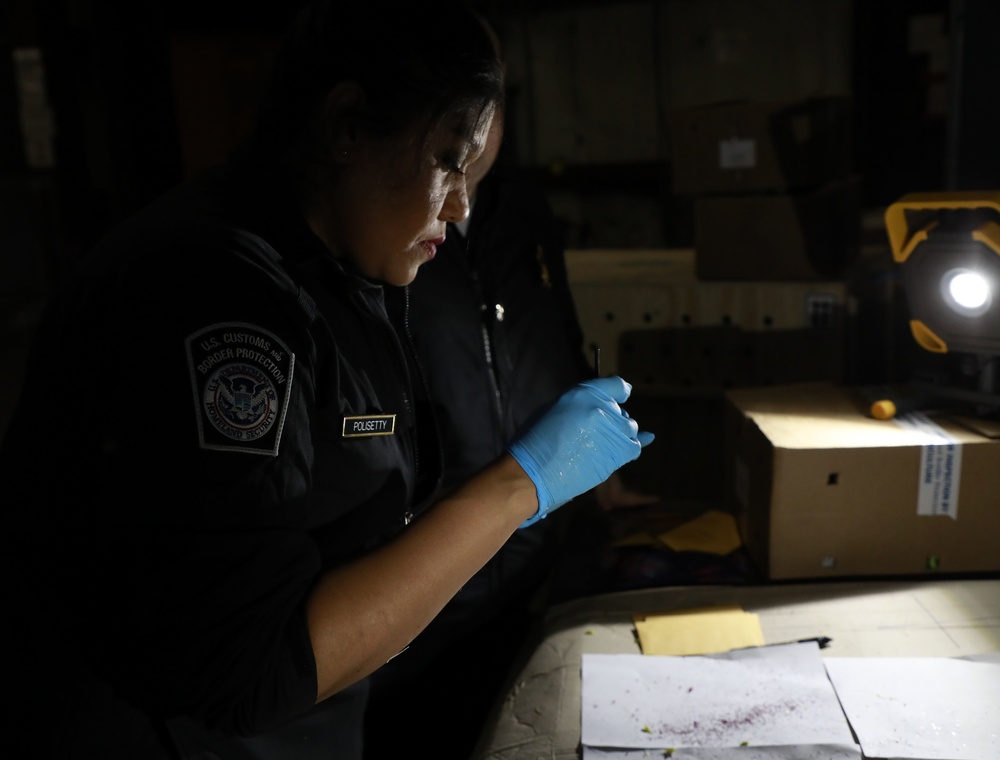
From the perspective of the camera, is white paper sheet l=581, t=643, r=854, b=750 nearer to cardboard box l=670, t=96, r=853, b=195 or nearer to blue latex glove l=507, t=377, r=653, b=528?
blue latex glove l=507, t=377, r=653, b=528

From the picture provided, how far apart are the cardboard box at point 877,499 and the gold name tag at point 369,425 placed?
67 cm

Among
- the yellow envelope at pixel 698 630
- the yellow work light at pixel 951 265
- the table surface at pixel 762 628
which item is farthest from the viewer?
the yellow work light at pixel 951 265

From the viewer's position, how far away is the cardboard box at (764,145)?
1.97 meters

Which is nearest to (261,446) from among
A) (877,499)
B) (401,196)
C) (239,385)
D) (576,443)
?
(239,385)

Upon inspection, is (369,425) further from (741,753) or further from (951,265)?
(951,265)

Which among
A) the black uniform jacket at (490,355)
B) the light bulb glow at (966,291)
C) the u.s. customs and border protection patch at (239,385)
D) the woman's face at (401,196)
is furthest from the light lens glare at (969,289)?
the u.s. customs and border protection patch at (239,385)

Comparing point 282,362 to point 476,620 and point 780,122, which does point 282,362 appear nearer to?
point 476,620

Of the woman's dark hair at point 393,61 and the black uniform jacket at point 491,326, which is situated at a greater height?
the woman's dark hair at point 393,61

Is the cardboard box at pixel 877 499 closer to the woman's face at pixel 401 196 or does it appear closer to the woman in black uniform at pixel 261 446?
the woman in black uniform at pixel 261 446

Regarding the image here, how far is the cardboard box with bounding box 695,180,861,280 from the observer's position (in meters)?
2.00

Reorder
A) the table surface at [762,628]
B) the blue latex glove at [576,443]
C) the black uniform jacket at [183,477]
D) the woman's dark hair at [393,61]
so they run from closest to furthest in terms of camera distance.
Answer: the black uniform jacket at [183,477], the woman's dark hair at [393,61], the blue latex glove at [576,443], the table surface at [762,628]

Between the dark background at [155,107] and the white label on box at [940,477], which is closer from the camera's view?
the white label on box at [940,477]

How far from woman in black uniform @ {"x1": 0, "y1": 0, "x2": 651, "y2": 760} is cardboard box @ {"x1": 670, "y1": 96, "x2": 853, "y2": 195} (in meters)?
1.28

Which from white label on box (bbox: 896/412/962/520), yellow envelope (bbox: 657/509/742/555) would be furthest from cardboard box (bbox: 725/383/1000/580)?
yellow envelope (bbox: 657/509/742/555)
